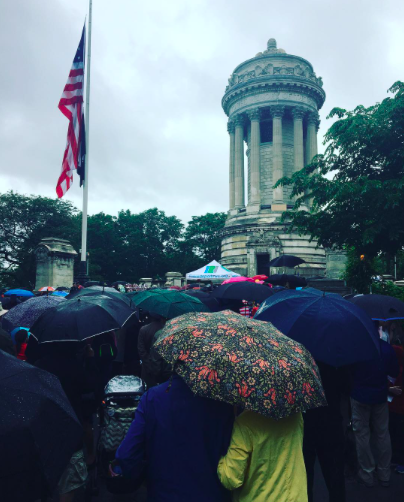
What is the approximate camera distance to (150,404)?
9.52 feet

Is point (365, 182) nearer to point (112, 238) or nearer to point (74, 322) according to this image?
point (74, 322)

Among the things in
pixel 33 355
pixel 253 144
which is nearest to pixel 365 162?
pixel 33 355

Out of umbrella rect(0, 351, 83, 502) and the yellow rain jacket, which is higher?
umbrella rect(0, 351, 83, 502)

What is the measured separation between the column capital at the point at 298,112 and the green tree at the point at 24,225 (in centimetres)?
2776

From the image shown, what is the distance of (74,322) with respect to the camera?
551 cm

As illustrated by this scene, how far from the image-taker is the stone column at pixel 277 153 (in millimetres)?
38312

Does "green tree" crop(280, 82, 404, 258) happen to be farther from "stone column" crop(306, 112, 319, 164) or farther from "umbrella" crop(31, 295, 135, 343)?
"stone column" crop(306, 112, 319, 164)

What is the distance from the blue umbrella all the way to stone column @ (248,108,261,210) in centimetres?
3473

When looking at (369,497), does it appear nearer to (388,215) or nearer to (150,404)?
(150,404)

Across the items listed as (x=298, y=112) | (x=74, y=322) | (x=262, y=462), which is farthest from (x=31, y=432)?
(x=298, y=112)

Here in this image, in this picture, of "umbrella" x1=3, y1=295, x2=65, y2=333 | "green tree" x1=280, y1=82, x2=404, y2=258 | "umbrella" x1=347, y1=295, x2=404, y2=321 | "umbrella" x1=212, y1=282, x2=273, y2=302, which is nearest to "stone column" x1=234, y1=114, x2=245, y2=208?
"green tree" x1=280, y1=82, x2=404, y2=258

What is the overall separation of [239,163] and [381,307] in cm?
3646

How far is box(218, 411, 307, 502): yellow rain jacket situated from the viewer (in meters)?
2.83

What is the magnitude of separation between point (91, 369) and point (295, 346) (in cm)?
323
